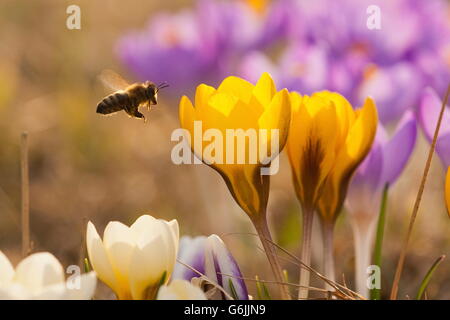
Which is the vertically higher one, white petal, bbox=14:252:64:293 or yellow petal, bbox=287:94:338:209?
yellow petal, bbox=287:94:338:209

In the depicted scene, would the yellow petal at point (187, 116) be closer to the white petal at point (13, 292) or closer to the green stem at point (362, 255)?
the white petal at point (13, 292)

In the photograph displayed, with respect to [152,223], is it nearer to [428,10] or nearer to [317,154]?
Result: [317,154]

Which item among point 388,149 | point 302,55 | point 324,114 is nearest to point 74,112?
point 302,55

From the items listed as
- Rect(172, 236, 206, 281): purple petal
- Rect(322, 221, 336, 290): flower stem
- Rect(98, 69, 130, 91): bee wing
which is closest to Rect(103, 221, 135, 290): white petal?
Rect(172, 236, 206, 281): purple petal

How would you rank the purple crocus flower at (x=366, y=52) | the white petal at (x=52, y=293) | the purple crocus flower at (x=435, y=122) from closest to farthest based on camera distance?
the white petal at (x=52, y=293)
the purple crocus flower at (x=435, y=122)
the purple crocus flower at (x=366, y=52)

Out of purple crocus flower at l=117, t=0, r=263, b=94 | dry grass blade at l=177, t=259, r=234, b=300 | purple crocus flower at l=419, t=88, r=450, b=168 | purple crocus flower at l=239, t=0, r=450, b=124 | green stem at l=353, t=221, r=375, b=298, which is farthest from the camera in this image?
purple crocus flower at l=117, t=0, r=263, b=94

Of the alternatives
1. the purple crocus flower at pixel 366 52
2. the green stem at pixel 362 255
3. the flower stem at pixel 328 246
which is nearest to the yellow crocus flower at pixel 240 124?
the flower stem at pixel 328 246

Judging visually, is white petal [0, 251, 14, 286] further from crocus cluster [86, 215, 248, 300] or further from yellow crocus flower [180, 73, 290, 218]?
yellow crocus flower [180, 73, 290, 218]

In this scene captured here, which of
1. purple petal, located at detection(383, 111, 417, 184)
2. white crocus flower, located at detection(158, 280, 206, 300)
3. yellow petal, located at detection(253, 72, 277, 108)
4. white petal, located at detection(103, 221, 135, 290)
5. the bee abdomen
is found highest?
the bee abdomen
